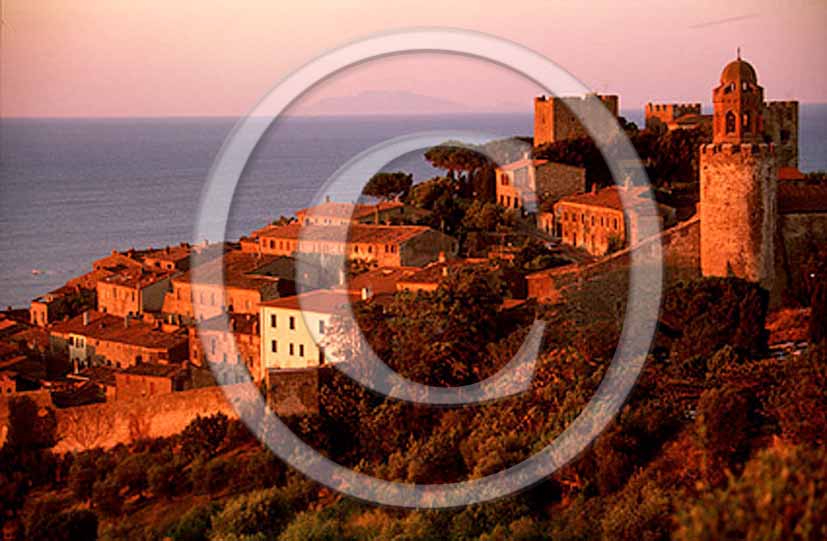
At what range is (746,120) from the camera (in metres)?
20.5

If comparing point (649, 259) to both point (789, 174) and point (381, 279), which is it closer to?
point (381, 279)

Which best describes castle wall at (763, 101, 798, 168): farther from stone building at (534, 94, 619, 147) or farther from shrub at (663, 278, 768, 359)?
shrub at (663, 278, 768, 359)

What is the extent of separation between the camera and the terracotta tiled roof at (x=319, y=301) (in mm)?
24859

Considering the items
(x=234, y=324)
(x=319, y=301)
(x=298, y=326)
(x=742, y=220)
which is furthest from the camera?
(x=234, y=324)

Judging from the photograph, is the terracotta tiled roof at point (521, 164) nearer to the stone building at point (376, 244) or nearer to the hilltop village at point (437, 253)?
the hilltop village at point (437, 253)

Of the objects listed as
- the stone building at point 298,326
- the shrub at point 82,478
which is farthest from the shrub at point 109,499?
the stone building at point 298,326

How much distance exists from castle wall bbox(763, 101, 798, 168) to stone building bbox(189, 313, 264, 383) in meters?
14.0

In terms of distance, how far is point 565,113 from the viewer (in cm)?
3641

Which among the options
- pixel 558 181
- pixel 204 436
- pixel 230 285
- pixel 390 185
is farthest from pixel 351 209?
pixel 204 436

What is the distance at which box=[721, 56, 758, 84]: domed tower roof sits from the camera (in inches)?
812

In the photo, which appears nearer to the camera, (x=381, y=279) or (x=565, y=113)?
(x=381, y=279)

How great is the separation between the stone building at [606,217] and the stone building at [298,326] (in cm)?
570

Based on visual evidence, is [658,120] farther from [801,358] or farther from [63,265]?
[63,265]

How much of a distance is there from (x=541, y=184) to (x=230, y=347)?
9.49 meters
